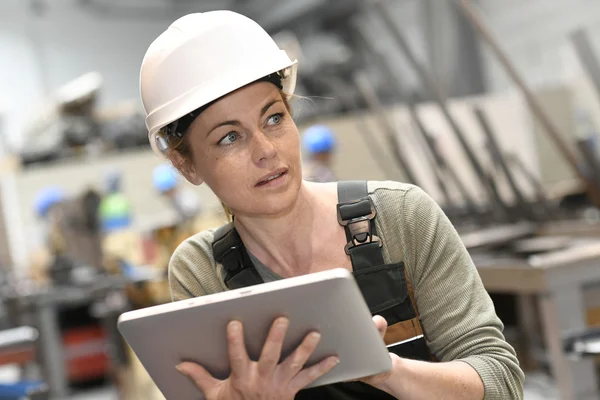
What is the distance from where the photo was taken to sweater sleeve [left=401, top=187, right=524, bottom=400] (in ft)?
4.46

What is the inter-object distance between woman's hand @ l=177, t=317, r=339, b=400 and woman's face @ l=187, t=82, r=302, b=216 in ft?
0.94

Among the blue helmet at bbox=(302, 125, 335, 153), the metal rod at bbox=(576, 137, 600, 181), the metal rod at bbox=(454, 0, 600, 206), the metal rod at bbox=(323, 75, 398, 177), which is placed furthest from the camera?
the metal rod at bbox=(323, 75, 398, 177)

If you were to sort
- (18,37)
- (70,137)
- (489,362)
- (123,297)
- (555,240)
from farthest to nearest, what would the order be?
(18,37), (70,137), (123,297), (555,240), (489,362)

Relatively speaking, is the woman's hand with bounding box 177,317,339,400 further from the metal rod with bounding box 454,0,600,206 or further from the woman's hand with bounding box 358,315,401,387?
the metal rod with bounding box 454,0,600,206

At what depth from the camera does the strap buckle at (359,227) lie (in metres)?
1.41

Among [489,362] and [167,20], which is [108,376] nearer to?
[489,362]

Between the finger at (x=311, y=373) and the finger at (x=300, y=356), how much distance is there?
0.01 metres

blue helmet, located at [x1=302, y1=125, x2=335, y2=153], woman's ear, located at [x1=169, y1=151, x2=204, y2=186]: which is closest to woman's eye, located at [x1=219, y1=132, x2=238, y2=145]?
woman's ear, located at [x1=169, y1=151, x2=204, y2=186]

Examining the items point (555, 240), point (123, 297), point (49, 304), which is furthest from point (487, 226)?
point (49, 304)

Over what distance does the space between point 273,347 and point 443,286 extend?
1.20 feet

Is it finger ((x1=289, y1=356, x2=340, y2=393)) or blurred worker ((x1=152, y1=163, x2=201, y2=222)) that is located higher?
blurred worker ((x1=152, y1=163, x2=201, y2=222))

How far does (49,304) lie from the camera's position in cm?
674

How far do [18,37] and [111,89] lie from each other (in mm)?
1846

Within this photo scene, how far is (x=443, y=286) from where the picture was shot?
1.38 metres
